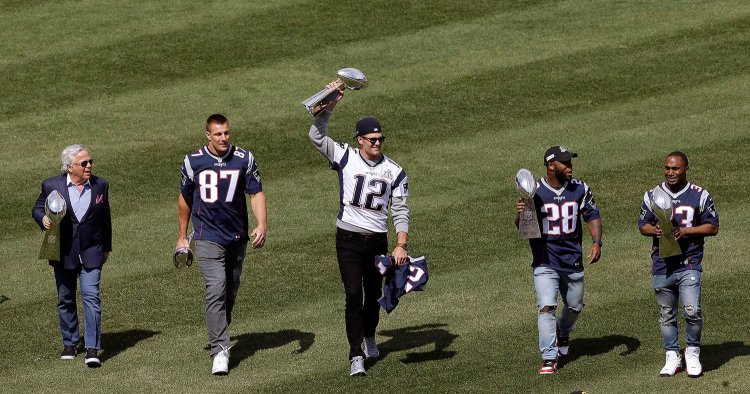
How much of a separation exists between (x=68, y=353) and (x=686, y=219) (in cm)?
598

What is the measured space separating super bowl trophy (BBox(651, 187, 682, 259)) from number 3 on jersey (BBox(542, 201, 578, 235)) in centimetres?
76

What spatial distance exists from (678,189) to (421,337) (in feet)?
9.84

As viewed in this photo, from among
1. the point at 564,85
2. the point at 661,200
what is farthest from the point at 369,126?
the point at 564,85

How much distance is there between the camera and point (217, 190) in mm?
11625

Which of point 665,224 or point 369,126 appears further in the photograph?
point 369,126

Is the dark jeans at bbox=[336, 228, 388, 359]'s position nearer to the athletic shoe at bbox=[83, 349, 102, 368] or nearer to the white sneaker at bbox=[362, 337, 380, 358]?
the white sneaker at bbox=[362, 337, 380, 358]

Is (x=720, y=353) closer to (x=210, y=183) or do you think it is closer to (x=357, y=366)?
(x=357, y=366)

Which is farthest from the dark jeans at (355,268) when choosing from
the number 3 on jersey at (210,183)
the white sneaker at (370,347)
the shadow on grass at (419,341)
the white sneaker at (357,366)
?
the number 3 on jersey at (210,183)

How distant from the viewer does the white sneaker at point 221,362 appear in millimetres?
11500

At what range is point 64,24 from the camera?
23469mm

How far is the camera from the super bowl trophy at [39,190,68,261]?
467 inches

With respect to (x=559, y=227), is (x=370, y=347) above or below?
below

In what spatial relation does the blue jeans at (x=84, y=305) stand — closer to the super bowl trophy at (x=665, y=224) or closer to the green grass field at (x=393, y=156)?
the green grass field at (x=393, y=156)

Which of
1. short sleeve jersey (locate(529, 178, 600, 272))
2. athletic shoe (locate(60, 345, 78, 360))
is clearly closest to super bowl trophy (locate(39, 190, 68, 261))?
athletic shoe (locate(60, 345, 78, 360))
